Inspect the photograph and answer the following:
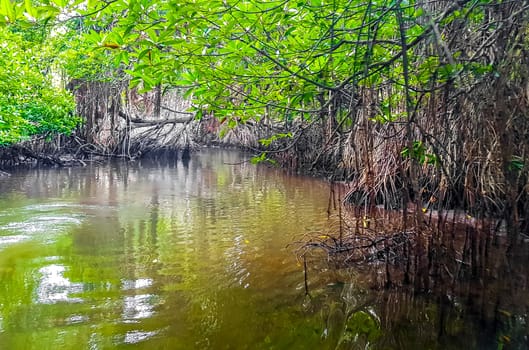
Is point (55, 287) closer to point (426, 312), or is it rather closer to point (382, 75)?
point (426, 312)

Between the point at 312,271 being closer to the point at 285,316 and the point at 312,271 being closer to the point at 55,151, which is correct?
the point at 285,316

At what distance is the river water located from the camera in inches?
94.0

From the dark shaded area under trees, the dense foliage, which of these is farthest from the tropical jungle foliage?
the dense foliage

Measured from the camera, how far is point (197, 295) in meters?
2.98

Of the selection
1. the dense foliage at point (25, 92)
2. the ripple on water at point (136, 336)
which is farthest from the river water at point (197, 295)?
the dense foliage at point (25, 92)

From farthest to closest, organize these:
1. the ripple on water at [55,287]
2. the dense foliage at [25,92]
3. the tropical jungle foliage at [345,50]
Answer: the dense foliage at [25,92] → the ripple on water at [55,287] → the tropical jungle foliage at [345,50]

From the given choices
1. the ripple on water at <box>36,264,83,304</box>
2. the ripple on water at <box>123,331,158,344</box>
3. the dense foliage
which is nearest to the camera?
the ripple on water at <box>123,331,158,344</box>

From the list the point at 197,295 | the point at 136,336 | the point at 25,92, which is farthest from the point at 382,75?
the point at 25,92

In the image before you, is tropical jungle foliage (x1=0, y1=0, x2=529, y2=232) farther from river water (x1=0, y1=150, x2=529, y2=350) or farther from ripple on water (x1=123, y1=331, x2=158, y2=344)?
ripple on water (x1=123, y1=331, x2=158, y2=344)

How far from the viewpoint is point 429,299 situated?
2893 millimetres

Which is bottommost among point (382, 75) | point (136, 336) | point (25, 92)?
point (136, 336)

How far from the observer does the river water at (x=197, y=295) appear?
7.84 ft

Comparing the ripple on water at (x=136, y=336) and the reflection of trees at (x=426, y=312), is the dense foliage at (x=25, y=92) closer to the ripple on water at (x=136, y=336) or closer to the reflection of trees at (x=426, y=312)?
the ripple on water at (x=136, y=336)

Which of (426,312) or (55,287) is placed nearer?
(426,312)
